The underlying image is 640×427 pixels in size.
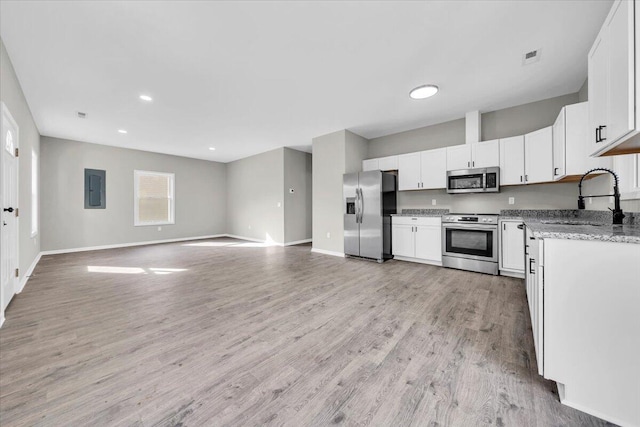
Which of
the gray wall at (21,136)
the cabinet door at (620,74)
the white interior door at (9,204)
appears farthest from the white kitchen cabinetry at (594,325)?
the gray wall at (21,136)

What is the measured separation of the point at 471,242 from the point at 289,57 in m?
3.80

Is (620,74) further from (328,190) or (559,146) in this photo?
(328,190)

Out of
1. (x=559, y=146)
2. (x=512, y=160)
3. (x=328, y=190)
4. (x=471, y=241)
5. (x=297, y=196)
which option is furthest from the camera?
(x=297, y=196)

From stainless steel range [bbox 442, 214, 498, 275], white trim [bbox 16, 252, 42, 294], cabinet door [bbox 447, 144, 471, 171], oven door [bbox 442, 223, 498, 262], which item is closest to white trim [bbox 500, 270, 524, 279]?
stainless steel range [bbox 442, 214, 498, 275]

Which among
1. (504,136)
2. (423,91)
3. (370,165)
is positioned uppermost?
(423,91)

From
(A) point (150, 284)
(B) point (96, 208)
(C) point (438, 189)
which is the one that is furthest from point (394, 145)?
(B) point (96, 208)

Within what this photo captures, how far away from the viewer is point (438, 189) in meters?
4.80

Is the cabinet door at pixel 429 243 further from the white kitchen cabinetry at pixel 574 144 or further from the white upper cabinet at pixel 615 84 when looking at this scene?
the white upper cabinet at pixel 615 84

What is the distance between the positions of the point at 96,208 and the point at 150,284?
15.0 feet

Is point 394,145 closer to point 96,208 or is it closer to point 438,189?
point 438,189

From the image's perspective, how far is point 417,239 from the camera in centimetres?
459

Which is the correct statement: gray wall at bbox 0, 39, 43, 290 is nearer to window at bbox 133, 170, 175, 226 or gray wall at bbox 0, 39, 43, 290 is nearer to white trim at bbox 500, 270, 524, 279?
window at bbox 133, 170, 175, 226

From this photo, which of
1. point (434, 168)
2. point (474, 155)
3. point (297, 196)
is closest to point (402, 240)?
point (434, 168)

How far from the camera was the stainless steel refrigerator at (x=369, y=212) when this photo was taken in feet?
15.6
